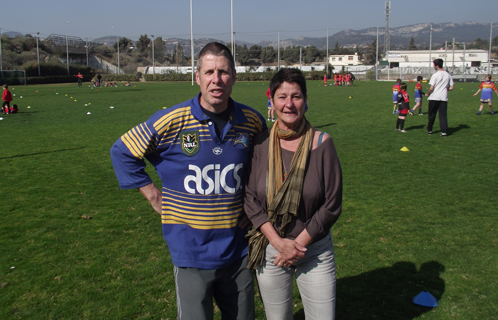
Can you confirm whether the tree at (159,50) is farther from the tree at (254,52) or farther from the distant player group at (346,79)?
the distant player group at (346,79)

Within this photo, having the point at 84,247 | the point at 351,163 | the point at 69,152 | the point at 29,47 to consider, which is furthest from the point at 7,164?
the point at 29,47

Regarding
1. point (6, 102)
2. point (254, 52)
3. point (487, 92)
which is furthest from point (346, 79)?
point (254, 52)

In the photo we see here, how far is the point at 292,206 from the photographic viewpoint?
2.53 m

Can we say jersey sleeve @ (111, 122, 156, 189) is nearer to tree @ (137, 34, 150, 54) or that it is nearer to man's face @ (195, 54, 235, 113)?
man's face @ (195, 54, 235, 113)

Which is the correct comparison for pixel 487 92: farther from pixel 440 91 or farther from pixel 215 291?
pixel 215 291

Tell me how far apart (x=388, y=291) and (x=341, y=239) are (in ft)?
3.95

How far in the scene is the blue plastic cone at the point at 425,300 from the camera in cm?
372

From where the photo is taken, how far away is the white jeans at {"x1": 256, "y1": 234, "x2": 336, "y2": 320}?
101 inches

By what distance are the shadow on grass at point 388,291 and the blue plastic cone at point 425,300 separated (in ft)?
0.12

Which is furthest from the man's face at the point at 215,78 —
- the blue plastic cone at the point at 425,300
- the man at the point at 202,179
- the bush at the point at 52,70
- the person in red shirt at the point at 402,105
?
the bush at the point at 52,70

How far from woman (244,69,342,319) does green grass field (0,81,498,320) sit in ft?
4.05

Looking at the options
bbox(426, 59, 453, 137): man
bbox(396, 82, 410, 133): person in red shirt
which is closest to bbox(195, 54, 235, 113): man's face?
bbox(426, 59, 453, 137): man

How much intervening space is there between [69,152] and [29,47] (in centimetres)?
8505

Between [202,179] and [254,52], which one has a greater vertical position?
[254,52]
